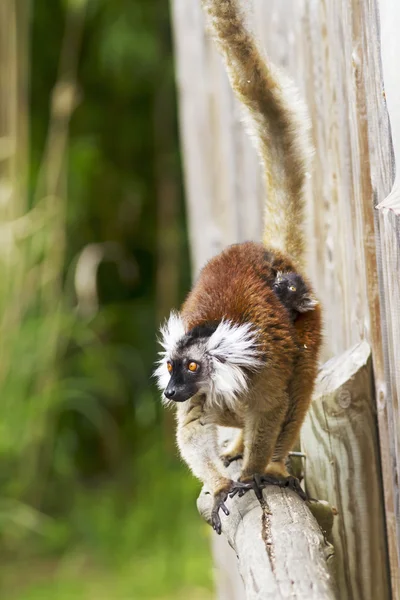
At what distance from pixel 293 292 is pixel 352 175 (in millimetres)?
334

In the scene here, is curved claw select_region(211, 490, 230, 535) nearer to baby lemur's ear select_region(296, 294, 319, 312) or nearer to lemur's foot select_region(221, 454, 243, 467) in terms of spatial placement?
lemur's foot select_region(221, 454, 243, 467)

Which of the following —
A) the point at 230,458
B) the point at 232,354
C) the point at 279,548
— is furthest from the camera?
the point at 230,458

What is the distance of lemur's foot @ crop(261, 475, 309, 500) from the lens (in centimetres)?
218

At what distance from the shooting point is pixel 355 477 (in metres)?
2.20

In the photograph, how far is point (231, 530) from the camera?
6.63 ft

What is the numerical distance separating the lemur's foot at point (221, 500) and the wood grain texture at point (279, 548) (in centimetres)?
2

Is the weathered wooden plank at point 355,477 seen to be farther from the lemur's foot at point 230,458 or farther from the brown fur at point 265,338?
the lemur's foot at point 230,458

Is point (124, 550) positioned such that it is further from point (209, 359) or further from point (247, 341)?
point (247, 341)

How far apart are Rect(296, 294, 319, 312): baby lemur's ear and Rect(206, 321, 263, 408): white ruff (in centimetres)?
16

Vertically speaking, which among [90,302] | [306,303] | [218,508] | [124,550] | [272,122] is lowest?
[124,550]

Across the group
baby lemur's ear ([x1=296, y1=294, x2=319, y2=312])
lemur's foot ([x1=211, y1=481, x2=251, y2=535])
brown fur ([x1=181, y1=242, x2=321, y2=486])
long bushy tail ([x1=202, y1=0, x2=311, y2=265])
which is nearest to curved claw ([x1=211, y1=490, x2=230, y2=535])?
lemur's foot ([x1=211, y1=481, x2=251, y2=535])

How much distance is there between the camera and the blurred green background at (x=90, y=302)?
5125mm

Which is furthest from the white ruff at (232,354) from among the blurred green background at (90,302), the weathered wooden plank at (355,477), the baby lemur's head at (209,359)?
the blurred green background at (90,302)

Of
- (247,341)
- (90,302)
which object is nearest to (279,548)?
(247,341)
